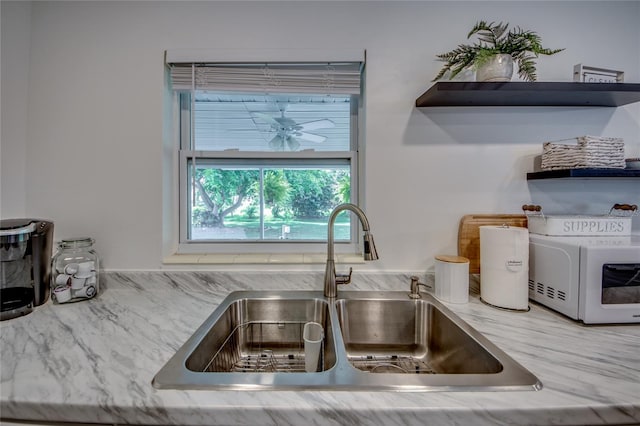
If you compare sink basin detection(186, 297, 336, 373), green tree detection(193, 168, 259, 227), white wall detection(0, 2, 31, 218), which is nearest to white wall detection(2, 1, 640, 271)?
white wall detection(0, 2, 31, 218)

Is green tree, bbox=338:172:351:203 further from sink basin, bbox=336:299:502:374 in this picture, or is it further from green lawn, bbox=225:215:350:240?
sink basin, bbox=336:299:502:374

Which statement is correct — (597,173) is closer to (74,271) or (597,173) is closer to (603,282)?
(603,282)

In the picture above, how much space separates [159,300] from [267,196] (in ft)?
2.23

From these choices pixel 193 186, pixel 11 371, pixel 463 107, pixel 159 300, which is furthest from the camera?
pixel 193 186

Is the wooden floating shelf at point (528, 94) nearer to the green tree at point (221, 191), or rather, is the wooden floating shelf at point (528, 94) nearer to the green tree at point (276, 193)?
the green tree at point (276, 193)

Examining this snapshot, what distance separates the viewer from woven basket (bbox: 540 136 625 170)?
1.09 meters

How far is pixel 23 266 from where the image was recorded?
1.04 m

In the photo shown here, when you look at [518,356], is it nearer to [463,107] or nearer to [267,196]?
[463,107]

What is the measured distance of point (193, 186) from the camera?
1378 millimetres

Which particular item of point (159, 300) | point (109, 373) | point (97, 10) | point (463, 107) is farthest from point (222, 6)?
point (109, 373)

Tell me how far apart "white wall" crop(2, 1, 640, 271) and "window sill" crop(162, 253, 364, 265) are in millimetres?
89

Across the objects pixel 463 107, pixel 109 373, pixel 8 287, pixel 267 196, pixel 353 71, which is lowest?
pixel 109 373

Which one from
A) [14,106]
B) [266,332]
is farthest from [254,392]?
[14,106]

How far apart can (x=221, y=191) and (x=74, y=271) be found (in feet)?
2.23
